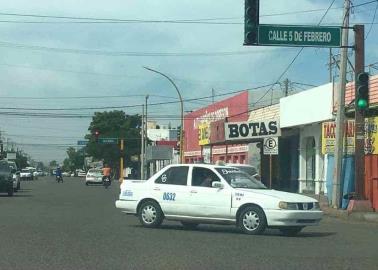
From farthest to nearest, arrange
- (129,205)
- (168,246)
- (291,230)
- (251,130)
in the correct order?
(251,130)
(129,205)
(291,230)
(168,246)

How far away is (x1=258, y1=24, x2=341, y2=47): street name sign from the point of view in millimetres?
19969

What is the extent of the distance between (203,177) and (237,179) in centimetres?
84

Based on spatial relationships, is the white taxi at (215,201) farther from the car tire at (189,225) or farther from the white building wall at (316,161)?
the white building wall at (316,161)

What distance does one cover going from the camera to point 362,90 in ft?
70.7

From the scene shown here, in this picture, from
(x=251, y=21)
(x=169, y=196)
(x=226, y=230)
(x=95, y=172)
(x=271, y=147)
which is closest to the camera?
(x=169, y=196)

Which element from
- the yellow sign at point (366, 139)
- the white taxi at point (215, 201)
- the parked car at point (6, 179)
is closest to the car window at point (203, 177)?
the white taxi at point (215, 201)

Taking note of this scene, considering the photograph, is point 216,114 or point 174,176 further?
point 216,114

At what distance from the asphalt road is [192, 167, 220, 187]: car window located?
1.14 metres

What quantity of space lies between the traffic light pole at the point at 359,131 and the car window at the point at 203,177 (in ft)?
25.9

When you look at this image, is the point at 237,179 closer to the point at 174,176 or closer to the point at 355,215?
the point at 174,176

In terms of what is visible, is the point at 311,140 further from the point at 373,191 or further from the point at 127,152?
the point at 127,152

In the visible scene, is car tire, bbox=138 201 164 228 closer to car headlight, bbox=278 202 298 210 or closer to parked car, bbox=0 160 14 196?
car headlight, bbox=278 202 298 210

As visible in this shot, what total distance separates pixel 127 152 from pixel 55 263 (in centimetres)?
9947

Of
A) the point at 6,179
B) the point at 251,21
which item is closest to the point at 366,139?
the point at 251,21
